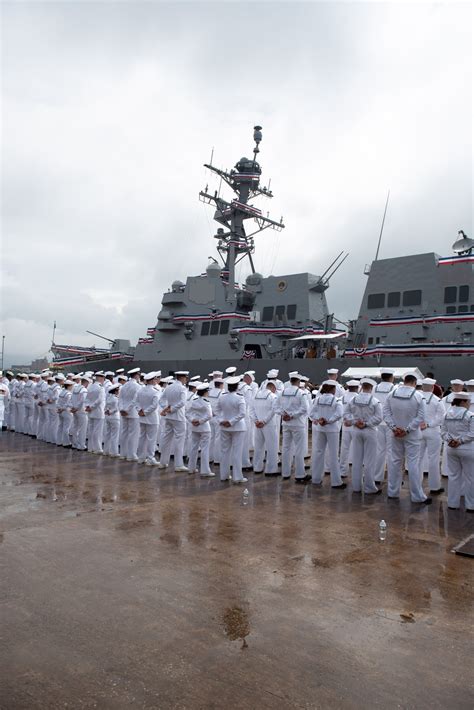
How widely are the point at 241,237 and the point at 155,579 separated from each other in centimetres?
2646

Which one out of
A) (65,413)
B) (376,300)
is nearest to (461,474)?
(65,413)

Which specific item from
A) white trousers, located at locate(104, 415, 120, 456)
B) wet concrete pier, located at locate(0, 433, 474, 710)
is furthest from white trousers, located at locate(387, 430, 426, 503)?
white trousers, located at locate(104, 415, 120, 456)

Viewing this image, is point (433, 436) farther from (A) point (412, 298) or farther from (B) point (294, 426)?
(A) point (412, 298)

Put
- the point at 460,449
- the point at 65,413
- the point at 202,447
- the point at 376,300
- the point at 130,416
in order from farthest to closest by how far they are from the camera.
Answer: the point at 376,300 < the point at 65,413 < the point at 130,416 < the point at 202,447 < the point at 460,449

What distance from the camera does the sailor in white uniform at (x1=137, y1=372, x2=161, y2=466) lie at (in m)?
10.0

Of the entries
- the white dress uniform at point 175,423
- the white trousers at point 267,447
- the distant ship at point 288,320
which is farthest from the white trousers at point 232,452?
the distant ship at point 288,320

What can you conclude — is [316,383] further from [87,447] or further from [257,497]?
[257,497]

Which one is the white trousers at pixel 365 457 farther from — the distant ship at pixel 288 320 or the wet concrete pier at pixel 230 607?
the distant ship at pixel 288 320

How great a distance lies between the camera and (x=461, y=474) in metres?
7.03

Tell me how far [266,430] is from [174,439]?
1.64 meters

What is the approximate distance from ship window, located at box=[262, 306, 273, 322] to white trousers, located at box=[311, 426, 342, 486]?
1433 cm

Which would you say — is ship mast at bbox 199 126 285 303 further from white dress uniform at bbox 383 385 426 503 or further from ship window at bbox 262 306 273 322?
white dress uniform at bbox 383 385 426 503

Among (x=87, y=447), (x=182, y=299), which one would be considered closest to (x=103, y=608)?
(x=87, y=447)

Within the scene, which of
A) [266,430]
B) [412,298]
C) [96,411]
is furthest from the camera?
[412,298]
